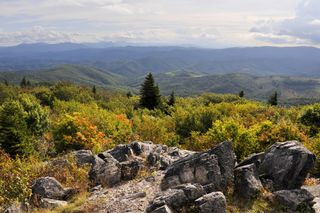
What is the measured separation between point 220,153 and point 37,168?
10202mm

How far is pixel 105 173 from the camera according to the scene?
59.7 ft

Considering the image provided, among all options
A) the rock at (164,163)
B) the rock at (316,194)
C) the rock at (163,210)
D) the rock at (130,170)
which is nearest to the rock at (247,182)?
the rock at (316,194)

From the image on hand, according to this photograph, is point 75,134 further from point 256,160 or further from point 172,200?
point 172,200

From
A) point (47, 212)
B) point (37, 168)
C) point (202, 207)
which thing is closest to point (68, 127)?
point (37, 168)

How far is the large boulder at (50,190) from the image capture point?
1656 centimetres

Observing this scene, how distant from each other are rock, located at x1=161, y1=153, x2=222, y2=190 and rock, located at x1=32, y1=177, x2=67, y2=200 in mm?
4955

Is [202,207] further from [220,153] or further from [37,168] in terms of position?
[37,168]

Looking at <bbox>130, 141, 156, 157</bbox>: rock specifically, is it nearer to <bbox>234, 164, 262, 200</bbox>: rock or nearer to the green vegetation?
the green vegetation

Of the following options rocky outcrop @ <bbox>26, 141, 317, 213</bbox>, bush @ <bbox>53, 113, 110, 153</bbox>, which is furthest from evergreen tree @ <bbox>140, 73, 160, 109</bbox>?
rocky outcrop @ <bbox>26, 141, 317, 213</bbox>

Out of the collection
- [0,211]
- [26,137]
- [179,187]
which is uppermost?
A: [179,187]

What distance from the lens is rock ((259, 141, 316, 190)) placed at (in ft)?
55.4

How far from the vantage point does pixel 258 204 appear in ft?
52.1

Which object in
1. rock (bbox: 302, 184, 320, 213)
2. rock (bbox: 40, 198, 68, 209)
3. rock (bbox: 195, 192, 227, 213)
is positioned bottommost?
rock (bbox: 302, 184, 320, 213)

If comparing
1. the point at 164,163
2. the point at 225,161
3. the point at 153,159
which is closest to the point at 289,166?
the point at 225,161
